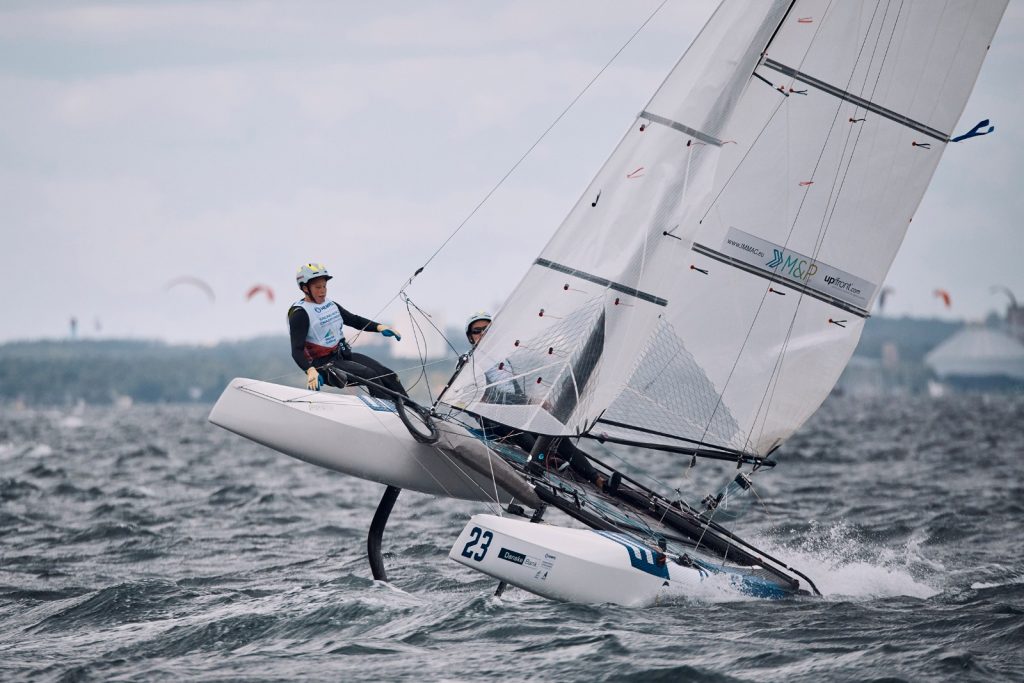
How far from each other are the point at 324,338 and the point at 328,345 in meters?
0.06

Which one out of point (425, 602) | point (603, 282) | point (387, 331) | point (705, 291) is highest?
point (705, 291)

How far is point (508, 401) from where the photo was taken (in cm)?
860

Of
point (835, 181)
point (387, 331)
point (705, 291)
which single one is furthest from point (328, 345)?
point (835, 181)

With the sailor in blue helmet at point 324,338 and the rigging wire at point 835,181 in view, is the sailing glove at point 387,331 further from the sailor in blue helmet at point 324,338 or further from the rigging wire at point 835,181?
the rigging wire at point 835,181

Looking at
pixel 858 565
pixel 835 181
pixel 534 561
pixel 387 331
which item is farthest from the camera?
pixel 858 565

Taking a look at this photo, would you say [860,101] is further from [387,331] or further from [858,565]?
[387,331]

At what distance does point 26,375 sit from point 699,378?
15311 centimetres

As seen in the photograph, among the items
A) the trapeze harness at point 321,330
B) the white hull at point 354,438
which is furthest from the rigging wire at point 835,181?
the trapeze harness at point 321,330

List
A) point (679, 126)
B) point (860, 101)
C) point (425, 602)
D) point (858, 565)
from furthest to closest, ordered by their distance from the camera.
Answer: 1. point (858, 565)
2. point (860, 101)
3. point (679, 126)
4. point (425, 602)

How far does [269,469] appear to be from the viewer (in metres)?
20.7

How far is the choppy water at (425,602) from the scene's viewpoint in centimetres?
651

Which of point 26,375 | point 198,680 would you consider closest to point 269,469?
point 198,680

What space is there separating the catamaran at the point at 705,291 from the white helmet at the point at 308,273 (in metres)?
0.76

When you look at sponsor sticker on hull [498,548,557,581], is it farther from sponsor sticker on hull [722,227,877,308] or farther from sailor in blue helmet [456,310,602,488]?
sponsor sticker on hull [722,227,877,308]
